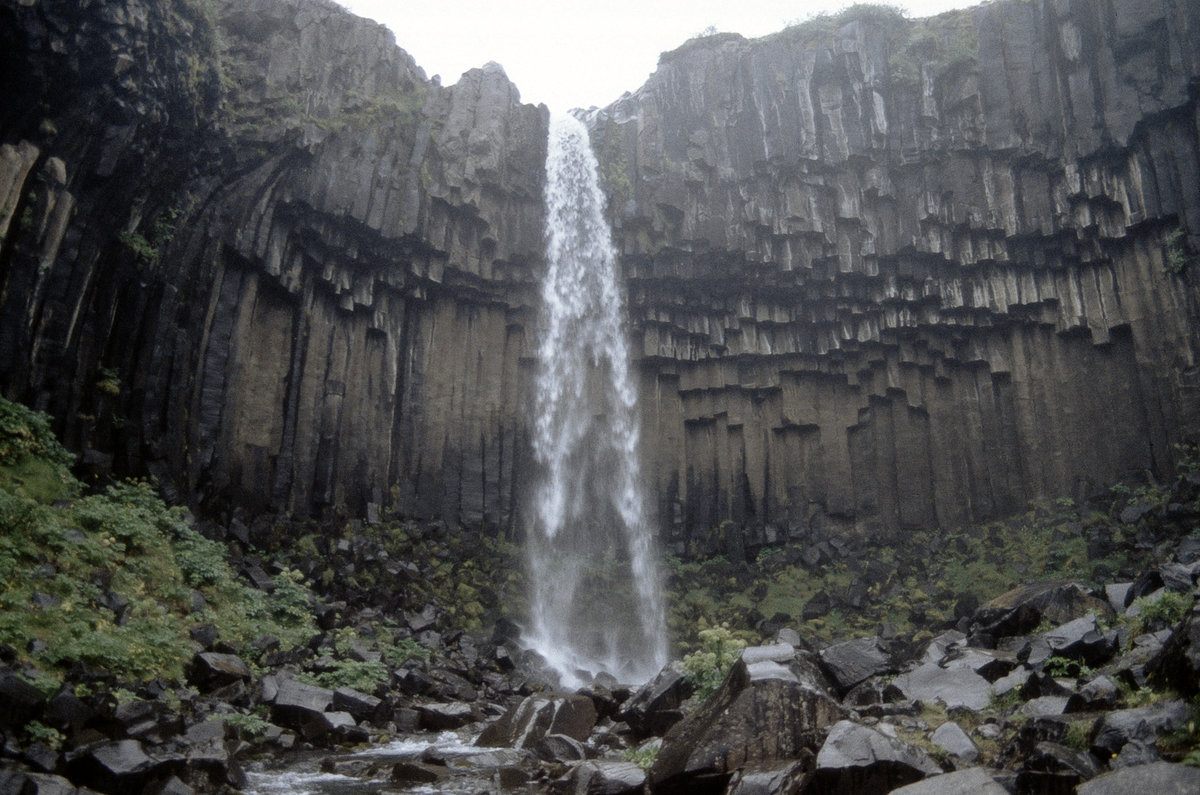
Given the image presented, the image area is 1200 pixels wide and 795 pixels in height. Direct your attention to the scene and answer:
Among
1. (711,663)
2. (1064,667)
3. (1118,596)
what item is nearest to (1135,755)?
(1064,667)

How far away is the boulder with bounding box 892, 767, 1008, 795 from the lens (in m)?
5.09

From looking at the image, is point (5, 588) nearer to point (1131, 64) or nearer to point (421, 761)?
point (421, 761)

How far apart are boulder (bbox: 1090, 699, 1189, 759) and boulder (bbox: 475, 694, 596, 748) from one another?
274 inches

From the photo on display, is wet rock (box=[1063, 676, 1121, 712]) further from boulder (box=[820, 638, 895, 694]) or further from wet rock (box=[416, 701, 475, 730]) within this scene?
wet rock (box=[416, 701, 475, 730])

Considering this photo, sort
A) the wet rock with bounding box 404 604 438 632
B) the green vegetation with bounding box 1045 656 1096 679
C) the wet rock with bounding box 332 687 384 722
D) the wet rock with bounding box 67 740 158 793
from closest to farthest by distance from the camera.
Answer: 1. the wet rock with bounding box 67 740 158 793
2. the green vegetation with bounding box 1045 656 1096 679
3. the wet rock with bounding box 332 687 384 722
4. the wet rock with bounding box 404 604 438 632

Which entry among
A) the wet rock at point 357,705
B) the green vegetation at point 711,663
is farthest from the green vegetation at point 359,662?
the green vegetation at point 711,663

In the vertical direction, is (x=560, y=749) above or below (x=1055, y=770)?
below

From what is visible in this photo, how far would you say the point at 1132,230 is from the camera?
22.8 m

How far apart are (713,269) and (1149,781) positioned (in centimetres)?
2394

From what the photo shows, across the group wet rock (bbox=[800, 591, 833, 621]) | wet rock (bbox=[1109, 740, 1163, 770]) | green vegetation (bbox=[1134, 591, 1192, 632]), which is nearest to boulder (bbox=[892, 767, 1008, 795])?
wet rock (bbox=[1109, 740, 1163, 770])

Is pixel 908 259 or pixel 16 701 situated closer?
pixel 16 701

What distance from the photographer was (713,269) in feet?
90.0

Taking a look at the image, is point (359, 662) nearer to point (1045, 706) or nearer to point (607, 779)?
point (607, 779)

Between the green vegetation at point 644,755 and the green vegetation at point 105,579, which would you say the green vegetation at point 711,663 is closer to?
the green vegetation at point 644,755
